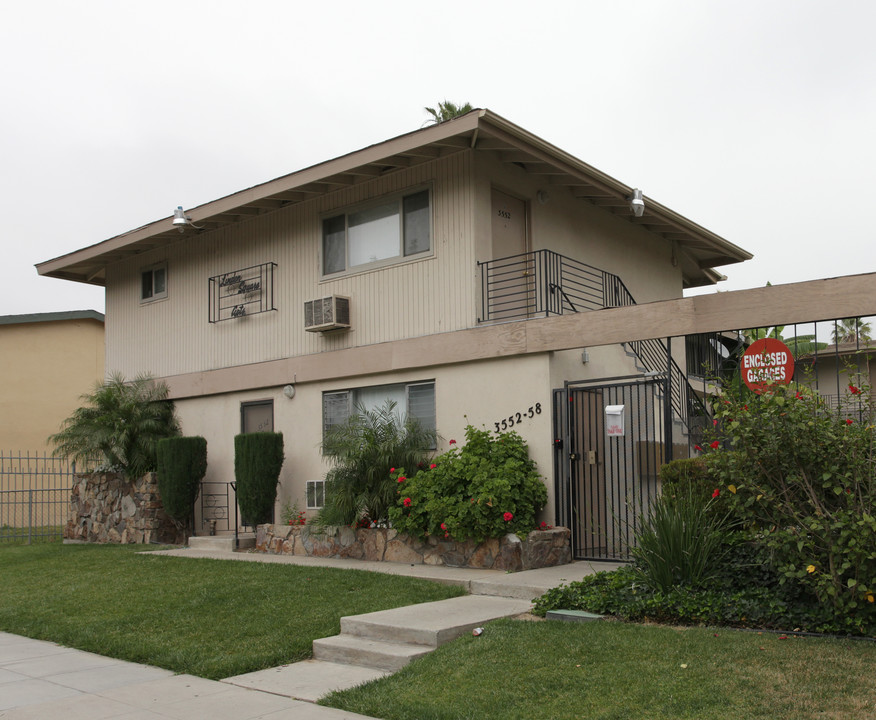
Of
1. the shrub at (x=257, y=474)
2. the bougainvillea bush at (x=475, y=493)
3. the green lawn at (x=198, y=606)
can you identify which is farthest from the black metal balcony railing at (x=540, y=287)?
the green lawn at (x=198, y=606)

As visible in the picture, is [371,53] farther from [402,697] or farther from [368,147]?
[402,697]

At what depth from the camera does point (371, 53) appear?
1878cm

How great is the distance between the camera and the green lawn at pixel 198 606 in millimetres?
7152

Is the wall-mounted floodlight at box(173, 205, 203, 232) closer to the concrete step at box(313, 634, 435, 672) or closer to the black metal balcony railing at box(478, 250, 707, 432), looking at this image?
the black metal balcony railing at box(478, 250, 707, 432)

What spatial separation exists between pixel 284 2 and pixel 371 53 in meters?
3.15

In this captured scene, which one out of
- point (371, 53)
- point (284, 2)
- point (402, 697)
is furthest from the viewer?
point (371, 53)

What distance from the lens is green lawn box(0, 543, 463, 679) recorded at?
7.15 m

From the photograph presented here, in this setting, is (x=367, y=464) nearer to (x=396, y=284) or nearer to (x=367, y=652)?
(x=396, y=284)

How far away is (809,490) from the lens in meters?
6.44

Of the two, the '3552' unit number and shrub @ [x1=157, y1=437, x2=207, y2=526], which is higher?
the '3552' unit number

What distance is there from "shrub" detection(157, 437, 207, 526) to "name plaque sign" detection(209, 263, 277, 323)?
7.99 ft

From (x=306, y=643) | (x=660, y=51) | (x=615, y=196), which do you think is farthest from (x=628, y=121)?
(x=306, y=643)

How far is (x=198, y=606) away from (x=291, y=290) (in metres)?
7.10

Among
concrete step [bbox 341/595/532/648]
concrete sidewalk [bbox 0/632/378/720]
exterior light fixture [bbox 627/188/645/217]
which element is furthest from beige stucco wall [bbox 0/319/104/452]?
concrete step [bbox 341/595/532/648]
